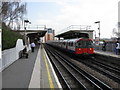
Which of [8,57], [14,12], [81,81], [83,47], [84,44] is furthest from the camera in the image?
[14,12]

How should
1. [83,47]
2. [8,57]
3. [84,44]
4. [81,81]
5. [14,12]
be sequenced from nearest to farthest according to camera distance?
1. [81,81]
2. [8,57]
3. [83,47]
4. [84,44]
5. [14,12]

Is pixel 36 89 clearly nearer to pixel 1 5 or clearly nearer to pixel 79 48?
pixel 79 48

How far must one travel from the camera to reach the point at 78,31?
43344 millimetres

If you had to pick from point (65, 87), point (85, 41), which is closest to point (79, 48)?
point (85, 41)

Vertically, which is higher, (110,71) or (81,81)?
(81,81)

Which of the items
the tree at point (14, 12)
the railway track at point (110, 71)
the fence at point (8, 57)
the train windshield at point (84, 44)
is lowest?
the railway track at point (110, 71)

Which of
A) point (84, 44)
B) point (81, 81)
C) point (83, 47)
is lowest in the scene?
point (81, 81)

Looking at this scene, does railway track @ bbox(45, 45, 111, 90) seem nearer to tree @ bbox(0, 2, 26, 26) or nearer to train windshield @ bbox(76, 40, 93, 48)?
train windshield @ bbox(76, 40, 93, 48)

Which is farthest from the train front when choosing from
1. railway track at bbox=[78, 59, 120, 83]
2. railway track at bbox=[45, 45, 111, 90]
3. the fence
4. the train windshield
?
the fence

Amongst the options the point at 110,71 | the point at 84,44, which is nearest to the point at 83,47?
the point at 84,44

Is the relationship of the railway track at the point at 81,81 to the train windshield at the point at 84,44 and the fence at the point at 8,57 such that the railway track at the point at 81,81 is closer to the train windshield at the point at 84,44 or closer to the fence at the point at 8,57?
the fence at the point at 8,57

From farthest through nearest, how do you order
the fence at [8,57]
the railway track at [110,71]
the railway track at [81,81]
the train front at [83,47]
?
the train front at [83,47], the railway track at [110,71], the fence at [8,57], the railway track at [81,81]

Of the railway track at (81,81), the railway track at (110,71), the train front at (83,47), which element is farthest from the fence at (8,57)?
the train front at (83,47)

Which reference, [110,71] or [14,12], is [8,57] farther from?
[14,12]
